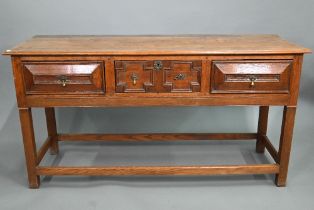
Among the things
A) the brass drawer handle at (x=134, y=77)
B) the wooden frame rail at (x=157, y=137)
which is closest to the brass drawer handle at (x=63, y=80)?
the brass drawer handle at (x=134, y=77)

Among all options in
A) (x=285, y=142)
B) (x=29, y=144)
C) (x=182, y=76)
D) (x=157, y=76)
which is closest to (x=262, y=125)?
(x=285, y=142)

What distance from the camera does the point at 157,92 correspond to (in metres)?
2.91

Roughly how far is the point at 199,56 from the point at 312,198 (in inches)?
56.0

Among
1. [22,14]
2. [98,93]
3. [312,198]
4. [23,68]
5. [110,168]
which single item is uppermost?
[22,14]

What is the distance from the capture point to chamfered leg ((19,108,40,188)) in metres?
2.98

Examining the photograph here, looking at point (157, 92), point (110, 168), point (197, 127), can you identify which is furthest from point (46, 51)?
point (197, 127)

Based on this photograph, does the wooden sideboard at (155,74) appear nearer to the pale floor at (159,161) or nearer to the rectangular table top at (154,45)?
the rectangular table top at (154,45)

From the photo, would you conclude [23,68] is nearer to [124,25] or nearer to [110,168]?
[110,168]

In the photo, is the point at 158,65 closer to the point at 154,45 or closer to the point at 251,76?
the point at 154,45

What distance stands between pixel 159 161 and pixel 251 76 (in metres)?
1.27

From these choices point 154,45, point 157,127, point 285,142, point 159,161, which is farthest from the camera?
point 157,127

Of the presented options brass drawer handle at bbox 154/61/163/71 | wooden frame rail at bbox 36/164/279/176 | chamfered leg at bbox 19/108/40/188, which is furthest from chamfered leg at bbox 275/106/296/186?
chamfered leg at bbox 19/108/40/188

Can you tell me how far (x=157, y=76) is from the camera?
2869mm

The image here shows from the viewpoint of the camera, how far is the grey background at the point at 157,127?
10.2 feet
